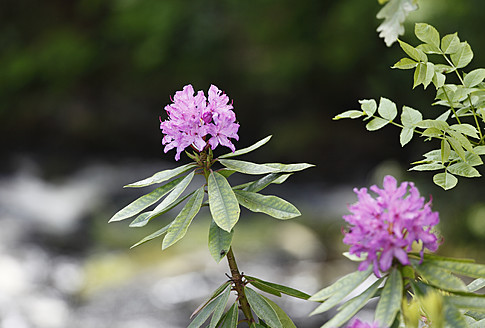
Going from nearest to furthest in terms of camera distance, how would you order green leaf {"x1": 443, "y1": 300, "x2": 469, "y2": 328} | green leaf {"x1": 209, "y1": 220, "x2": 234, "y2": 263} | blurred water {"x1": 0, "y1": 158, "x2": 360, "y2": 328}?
green leaf {"x1": 443, "y1": 300, "x2": 469, "y2": 328} → green leaf {"x1": 209, "y1": 220, "x2": 234, "y2": 263} → blurred water {"x1": 0, "y1": 158, "x2": 360, "y2": 328}

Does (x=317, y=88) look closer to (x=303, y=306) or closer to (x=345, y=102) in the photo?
(x=345, y=102)

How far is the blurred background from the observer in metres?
3.61

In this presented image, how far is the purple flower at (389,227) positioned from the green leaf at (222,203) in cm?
22

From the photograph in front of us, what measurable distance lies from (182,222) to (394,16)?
44 cm

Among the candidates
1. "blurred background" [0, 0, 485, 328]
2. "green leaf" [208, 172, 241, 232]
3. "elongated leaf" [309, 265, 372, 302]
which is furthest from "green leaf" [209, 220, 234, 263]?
"blurred background" [0, 0, 485, 328]

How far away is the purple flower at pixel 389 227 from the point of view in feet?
1.98

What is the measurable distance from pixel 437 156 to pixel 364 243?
39 cm

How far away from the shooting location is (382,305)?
603 mm

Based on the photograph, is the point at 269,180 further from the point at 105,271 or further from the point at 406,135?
the point at 105,271

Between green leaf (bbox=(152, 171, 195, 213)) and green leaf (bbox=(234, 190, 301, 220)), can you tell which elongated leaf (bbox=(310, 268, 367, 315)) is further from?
green leaf (bbox=(152, 171, 195, 213))

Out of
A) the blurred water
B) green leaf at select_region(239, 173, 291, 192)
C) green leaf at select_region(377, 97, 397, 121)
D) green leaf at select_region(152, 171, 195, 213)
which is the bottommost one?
green leaf at select_region(239, 173, 291, 192)

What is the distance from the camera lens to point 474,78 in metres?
0.87

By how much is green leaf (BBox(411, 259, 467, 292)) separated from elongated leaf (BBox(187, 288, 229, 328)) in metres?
0.34

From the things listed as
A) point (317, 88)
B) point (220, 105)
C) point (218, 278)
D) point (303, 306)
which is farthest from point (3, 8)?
point (220, 105)
